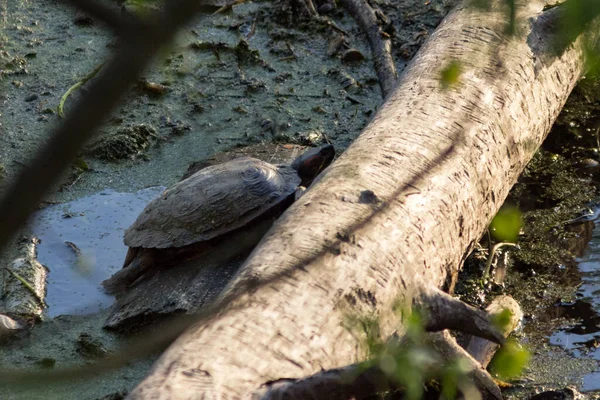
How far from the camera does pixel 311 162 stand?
4.14 meters

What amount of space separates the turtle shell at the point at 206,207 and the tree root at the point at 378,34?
1629 mm

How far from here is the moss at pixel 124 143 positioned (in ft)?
15.5

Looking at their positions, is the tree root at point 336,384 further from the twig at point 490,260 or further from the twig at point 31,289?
the twig at point 31,289

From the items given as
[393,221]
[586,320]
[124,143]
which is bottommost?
[393,221]

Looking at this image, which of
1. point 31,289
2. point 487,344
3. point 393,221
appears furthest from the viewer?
point 31,289

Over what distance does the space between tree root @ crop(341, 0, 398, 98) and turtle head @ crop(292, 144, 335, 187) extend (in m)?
1.01

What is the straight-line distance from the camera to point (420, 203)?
283cm

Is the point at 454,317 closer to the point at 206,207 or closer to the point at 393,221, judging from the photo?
the point at 393,221

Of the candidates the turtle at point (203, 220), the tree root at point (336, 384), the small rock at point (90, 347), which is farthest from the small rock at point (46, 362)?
the tree root at point (336, 384)

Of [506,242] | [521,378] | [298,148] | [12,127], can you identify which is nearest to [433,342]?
[521,378]

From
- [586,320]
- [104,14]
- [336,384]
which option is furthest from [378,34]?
[104,14]

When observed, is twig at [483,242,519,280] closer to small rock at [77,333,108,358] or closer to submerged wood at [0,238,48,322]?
small rock at [77,333,108,358]

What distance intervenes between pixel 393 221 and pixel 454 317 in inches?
14.4

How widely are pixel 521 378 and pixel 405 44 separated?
3.28 metres
